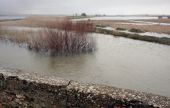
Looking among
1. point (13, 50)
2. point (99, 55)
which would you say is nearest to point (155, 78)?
point (99, 55)

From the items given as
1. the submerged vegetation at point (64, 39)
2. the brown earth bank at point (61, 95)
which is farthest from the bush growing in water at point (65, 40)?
the brown earth bank at point (61, 95)

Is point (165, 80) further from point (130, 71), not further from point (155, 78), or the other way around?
point (130, 71)

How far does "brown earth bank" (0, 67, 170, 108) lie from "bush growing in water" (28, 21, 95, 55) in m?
10.7

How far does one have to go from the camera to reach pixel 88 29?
15.8 meters

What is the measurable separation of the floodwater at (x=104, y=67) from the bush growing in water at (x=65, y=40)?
30.1 inches

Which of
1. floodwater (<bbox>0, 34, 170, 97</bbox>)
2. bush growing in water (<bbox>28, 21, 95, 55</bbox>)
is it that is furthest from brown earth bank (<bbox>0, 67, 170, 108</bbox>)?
bush growing in water (<bbox>28, 21, 95, 55</bbox>)

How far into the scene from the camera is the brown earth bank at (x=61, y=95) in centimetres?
316

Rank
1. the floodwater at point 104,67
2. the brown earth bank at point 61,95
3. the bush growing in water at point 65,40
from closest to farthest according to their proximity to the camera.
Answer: the brown earth bank at point 61,95
the floodwater at point 104,67
the bush growing in water at point 65,40

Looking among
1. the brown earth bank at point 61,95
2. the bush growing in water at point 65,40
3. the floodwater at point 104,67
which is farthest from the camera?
the bush growing in water at point 65,40

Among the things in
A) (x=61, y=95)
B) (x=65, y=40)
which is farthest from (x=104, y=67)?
(x=61, y=95)

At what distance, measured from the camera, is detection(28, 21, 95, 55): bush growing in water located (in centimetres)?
1472

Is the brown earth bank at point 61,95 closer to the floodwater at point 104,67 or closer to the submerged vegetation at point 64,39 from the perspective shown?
the floodwater at point 104,67

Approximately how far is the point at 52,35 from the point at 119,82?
6.77 m

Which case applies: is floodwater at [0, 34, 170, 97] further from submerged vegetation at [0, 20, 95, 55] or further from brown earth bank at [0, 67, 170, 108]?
brown earth bank at [0, 67, 170, 108]
